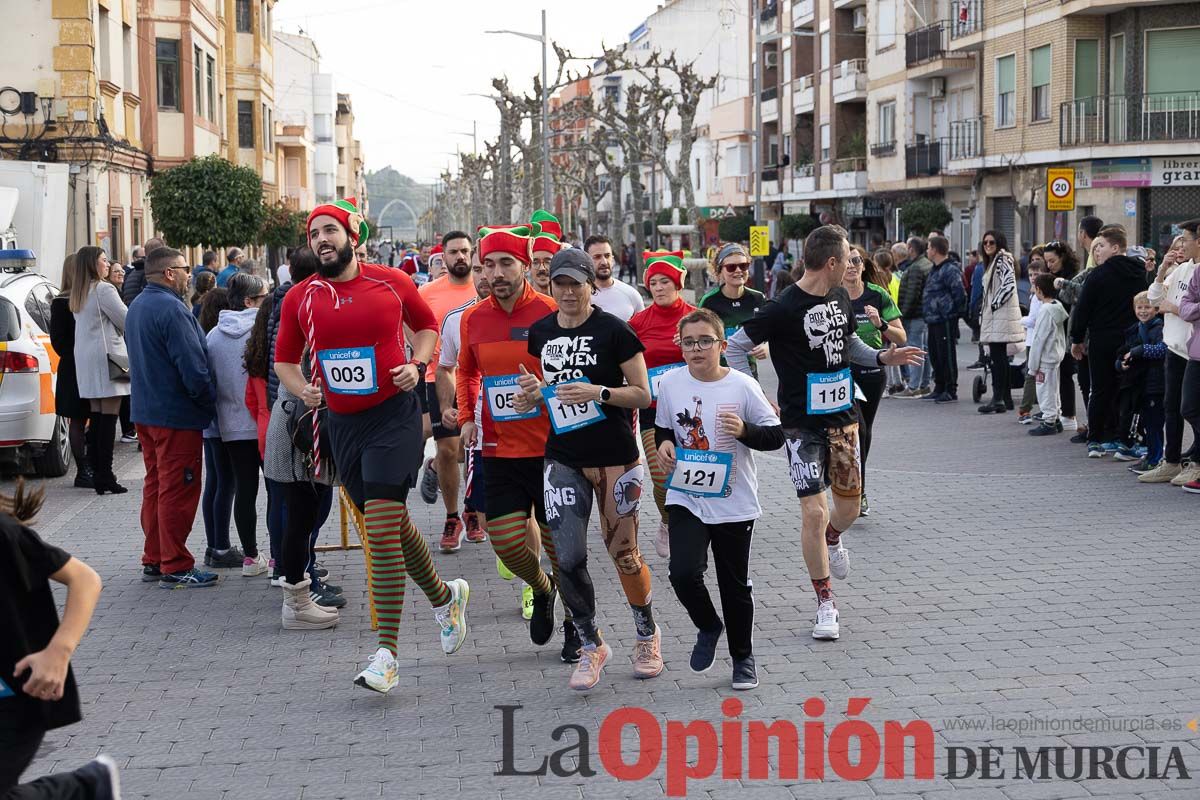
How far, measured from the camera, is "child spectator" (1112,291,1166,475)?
12.5 metres

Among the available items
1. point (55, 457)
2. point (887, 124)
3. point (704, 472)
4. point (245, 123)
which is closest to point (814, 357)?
point (704, 472)

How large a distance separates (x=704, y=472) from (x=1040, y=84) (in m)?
35.2

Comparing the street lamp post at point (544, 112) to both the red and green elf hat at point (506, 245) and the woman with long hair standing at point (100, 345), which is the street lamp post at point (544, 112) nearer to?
the woman with long hair standing at point (100, 345)

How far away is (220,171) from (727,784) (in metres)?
28.7

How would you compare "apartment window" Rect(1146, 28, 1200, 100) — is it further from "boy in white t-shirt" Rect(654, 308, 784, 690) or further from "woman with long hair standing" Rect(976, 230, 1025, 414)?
"boy in white t-shirt" Rect(654, 308, 784, 690)

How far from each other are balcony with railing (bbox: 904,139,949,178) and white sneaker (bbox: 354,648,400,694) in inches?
1640

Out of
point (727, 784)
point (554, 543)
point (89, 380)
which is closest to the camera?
point (727, 784)

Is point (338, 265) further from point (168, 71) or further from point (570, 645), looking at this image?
point (168, 71)

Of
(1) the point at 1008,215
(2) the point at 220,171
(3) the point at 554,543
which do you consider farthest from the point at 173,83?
(3) the point at 554,543

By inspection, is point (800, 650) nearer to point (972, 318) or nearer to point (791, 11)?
point (972, 318)

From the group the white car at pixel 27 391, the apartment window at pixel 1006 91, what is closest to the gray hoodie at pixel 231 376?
the white car at pixel 27 391

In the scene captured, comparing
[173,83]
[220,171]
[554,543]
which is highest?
[173,83]

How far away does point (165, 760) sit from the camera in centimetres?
572

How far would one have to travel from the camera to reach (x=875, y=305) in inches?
409
